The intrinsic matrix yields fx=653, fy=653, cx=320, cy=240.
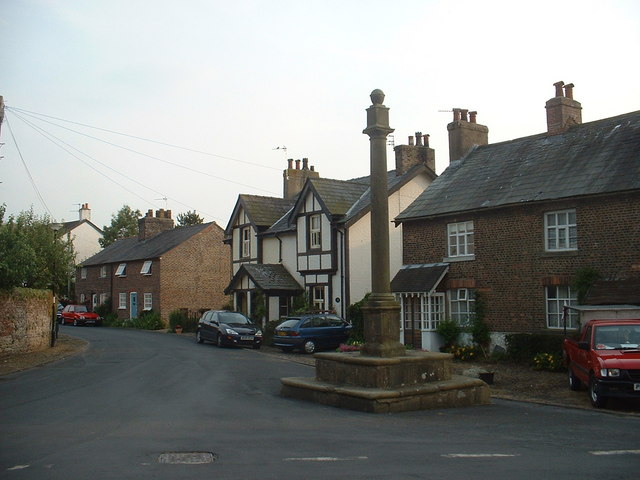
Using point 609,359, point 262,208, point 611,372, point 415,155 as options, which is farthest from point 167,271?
point 611,372

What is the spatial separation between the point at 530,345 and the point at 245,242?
21527 millimetres

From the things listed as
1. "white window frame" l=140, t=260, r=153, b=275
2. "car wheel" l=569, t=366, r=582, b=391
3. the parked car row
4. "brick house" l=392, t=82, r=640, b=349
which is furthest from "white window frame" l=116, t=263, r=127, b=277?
"car wheel" l=569, t=366, r=582, b=391

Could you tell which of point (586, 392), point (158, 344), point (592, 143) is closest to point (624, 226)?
Result: point (592, 143)

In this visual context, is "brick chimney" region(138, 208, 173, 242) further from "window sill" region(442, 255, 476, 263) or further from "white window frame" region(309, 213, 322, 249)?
"window sill" region(442, 255, 476, 263)

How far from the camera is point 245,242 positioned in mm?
38969

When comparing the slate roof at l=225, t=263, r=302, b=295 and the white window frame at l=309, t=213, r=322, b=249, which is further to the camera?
the slate roof at l=225, t=263, r=302, b=295

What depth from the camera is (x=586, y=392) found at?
15594 millimetres

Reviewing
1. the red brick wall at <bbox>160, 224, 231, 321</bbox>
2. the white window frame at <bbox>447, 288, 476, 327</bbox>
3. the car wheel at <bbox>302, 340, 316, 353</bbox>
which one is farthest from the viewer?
the red brick wall at <bbox>160, 224, 231, 321</bbox>

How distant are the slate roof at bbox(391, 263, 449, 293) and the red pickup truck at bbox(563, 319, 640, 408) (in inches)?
362

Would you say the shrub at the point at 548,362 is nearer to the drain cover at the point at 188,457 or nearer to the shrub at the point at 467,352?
the shrub at the point at 467,352

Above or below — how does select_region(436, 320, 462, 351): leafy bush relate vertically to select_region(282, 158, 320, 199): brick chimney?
below

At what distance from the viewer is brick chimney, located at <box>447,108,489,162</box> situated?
29234 mm

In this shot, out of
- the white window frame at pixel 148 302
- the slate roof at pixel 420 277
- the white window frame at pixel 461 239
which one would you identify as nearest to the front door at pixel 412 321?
the slate roof at pixel 420 277

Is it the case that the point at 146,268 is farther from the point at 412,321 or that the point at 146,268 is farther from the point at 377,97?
the point at 377,97
